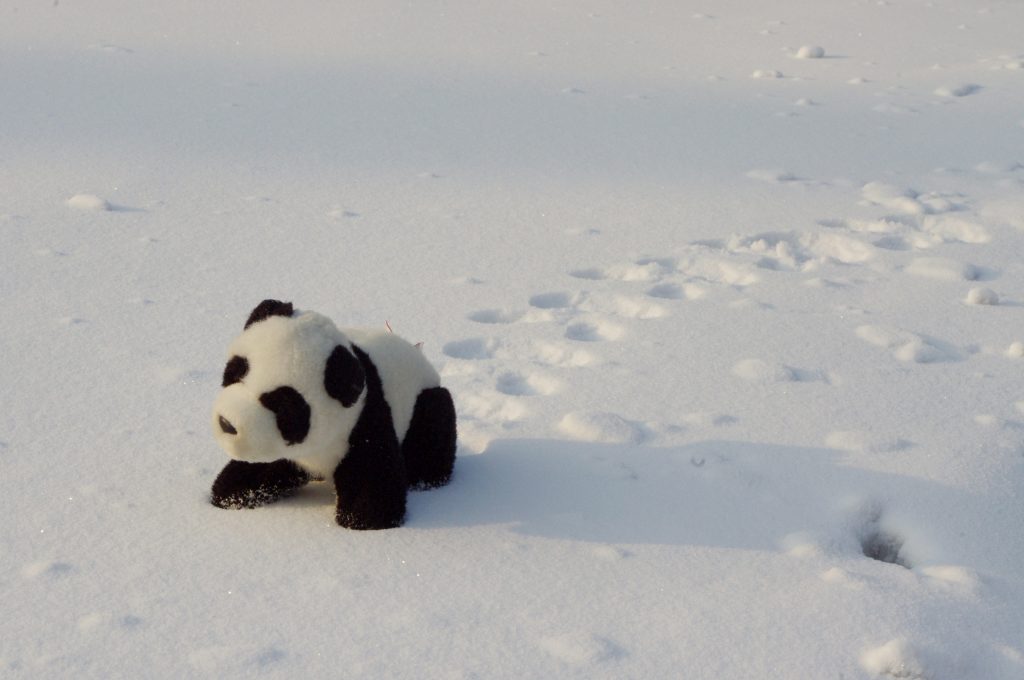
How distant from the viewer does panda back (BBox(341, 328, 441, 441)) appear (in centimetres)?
221

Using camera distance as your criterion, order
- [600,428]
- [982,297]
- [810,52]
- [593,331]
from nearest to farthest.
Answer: [600,428] → [593,331] → [982,297] → [810,52]

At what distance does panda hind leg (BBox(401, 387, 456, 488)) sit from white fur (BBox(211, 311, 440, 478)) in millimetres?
171

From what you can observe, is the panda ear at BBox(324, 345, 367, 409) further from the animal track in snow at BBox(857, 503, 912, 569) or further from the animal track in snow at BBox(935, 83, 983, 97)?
the animal track in snow at BBox(935, 83, 983, 97)

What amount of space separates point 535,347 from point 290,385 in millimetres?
1132

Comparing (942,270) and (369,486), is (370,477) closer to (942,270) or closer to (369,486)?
(369,486)

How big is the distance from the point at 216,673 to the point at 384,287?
1.77 meters

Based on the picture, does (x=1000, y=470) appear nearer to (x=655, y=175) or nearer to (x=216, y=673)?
(x=216, y=673)

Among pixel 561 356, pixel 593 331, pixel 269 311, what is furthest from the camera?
pixel 593 331

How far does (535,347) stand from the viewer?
3016 mm

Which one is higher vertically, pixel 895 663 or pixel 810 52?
pixel 810 52

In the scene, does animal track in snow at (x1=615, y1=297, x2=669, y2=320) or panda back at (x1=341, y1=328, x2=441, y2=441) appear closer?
panda back at (x1=341, y1=328, x2=441, y2=441)

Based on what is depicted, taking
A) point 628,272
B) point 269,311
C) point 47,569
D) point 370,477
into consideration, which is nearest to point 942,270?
point 628,272

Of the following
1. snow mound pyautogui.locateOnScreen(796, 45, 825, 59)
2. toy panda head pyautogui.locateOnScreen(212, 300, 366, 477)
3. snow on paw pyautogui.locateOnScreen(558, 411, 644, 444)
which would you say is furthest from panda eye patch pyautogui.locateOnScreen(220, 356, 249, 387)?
snow mound pyautogui.locateOnScreen(796, 45, 825, 59)

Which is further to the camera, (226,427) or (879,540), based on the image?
(879,540)
